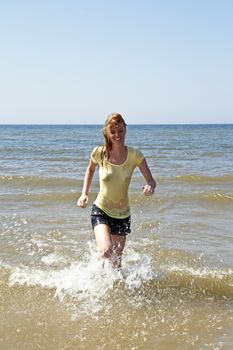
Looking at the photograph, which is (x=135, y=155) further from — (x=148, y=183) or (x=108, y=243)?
(x=108, y=243)

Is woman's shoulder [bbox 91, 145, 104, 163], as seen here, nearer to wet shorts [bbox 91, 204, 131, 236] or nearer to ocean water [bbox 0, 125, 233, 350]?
wet shorts [bbox 91, 204, 131, 236]

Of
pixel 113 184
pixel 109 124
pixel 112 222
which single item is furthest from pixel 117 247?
pixel 109 124

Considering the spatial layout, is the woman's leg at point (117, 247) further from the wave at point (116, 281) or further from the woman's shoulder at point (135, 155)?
the woman's shoulder at point (135, 155)

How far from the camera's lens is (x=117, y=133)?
529 cm

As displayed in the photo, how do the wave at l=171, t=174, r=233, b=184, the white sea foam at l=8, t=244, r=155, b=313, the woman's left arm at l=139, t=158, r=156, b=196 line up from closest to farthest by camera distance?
the woman's left arm at l=139, t=158, r=156, b=196
the white sea foam at l=8, t=244, r=155, b=313
the wave at l=171, t=174, r=233, b=184

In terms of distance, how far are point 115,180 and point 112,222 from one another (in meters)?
0.50

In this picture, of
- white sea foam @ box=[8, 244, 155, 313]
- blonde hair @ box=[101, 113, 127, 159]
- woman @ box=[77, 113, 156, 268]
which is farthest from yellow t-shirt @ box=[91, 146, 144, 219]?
white sea foam @ box=[8, 244, 155, 313]

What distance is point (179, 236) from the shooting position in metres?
8.12

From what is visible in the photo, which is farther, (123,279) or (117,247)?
(123,279)

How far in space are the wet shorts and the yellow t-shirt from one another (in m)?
0.05

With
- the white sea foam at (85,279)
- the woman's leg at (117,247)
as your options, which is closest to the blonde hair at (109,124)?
the woman's leg at (117,247)

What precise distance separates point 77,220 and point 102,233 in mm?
4100

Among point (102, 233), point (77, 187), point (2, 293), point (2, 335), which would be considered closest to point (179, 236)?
point (102, 233)

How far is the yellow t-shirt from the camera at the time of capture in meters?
5.40
